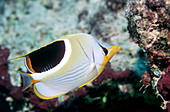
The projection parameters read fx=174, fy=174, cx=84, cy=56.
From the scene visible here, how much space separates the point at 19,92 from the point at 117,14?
239 centimetres

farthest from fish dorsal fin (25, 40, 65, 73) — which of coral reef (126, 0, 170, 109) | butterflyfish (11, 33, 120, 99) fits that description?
coral reef (126, 0, 170, 109)

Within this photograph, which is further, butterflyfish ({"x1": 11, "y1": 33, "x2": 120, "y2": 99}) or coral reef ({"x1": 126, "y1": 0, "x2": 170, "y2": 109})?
coral reef ({"x1": 126, "y1": 0, "x2": 170, "y2": 109})

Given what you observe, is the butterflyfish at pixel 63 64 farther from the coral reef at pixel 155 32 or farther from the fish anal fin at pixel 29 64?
the coral reef at pixel 155 32

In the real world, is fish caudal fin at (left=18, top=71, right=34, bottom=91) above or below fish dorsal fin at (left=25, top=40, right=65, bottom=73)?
below

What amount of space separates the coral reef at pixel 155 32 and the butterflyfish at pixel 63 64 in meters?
0.47

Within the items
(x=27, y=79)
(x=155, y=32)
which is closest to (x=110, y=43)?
(x=155, y=32)

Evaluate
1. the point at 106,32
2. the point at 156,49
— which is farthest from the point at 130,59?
the point at 156,49

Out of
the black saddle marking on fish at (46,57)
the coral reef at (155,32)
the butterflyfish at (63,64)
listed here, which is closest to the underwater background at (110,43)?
the coral reef at (155,32)

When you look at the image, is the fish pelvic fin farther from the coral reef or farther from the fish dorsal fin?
the coral reef

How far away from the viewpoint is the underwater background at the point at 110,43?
167cm

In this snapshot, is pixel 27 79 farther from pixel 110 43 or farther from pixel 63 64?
pixel 110 43

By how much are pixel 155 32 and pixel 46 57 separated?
3.36 ft

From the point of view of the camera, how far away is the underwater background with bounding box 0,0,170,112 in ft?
5.48

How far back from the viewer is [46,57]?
53.0 inches
